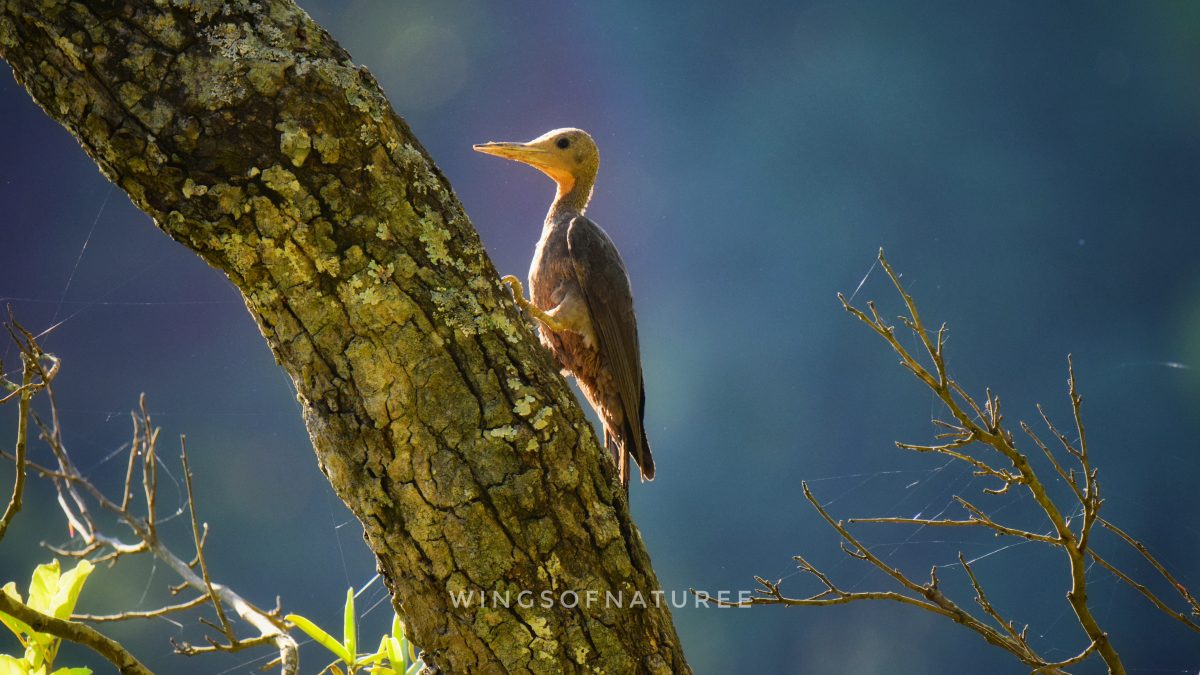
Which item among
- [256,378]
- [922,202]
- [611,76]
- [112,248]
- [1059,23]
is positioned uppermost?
[1059,23]

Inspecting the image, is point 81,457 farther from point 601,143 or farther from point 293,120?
point 293,120

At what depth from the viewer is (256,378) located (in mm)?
3387

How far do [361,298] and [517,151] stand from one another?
1.30 m

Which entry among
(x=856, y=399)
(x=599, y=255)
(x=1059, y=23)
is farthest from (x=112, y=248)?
A: (x=1059, y=23)

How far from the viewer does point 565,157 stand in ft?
8.02

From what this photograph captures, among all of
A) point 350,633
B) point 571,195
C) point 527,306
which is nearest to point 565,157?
point 571,195

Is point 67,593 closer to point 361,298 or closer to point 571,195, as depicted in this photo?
point 361,298

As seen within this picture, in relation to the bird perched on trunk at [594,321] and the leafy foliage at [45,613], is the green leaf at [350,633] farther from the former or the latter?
the bird perched on trunk at [594,321]

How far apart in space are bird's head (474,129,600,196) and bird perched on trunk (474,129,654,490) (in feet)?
0.22

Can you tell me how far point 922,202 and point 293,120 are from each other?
8.34ft

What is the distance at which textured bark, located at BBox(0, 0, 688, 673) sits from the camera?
1.07 metres

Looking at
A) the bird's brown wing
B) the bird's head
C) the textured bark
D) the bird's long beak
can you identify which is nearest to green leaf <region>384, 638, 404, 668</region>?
the textured bark

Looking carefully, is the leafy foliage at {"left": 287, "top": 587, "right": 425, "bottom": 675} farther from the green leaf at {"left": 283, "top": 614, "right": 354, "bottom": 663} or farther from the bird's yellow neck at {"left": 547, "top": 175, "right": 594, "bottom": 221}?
the bird's yellow neck at {"left": 547, "top": 175, "right": 594, "bottom": 221}

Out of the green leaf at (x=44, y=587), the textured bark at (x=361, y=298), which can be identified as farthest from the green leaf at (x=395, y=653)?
the green leaf at (x=44, y=587)
